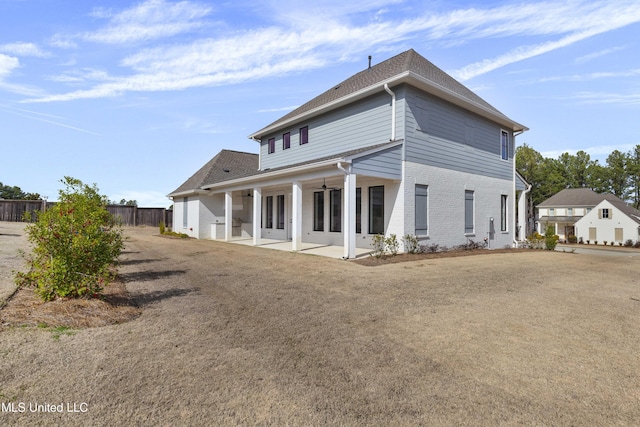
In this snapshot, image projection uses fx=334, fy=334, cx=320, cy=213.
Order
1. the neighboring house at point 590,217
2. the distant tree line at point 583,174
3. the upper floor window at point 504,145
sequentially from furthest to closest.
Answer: the distant tree line at point 583,174 < the neighboring house at point 590,217 < the upper floor window at point 504,145

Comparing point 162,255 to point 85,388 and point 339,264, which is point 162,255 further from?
point 85,388

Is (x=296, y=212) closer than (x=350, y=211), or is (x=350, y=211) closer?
(x=350, y=211)

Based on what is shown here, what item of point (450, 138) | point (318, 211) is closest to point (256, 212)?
point (318, 211)

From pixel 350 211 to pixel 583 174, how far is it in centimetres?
6660

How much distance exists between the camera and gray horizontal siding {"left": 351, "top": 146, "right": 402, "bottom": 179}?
35.2 feet

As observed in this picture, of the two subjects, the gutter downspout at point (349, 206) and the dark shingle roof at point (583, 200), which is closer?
the gutter downspout at point (349, 206)

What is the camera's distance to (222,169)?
844 inches

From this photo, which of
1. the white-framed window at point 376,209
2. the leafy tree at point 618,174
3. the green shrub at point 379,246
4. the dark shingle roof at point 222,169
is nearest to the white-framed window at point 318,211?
the white-framed window at point 376,209

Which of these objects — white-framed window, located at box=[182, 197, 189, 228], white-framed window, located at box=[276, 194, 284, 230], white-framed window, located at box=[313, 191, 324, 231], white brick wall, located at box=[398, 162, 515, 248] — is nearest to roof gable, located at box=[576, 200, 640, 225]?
white brick wall, located at box=[398, 162, 515, 248]

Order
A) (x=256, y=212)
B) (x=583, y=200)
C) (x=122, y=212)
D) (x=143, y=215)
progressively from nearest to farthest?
(x=256, y=212), (x=122, y=212), (x=143, y=215), (x=583, y=200)

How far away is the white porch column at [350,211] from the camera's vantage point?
10539 millimetres

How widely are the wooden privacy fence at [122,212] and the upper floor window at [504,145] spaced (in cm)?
2630

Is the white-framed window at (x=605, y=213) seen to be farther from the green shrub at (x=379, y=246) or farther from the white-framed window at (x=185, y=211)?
the white-framed window at (x=185, y=211)

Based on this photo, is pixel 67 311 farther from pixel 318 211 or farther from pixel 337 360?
pixel 318 211
